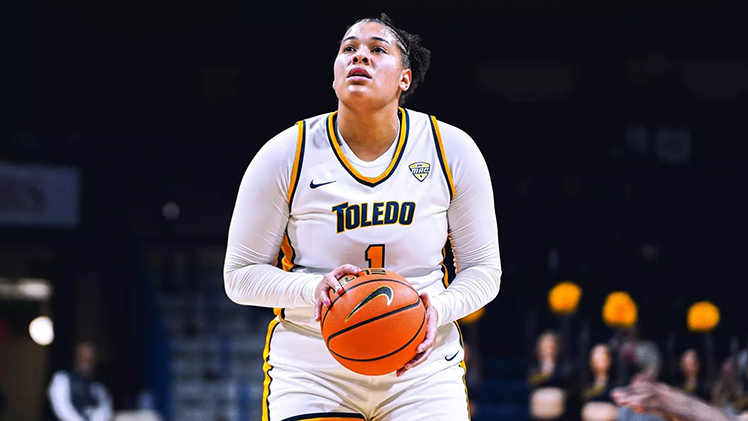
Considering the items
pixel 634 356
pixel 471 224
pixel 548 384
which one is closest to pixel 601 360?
pixel 548 384

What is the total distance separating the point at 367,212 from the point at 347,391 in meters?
0.55

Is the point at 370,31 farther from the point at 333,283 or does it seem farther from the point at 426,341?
the point at 426,341

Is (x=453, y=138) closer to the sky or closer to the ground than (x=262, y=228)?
closer to the sky

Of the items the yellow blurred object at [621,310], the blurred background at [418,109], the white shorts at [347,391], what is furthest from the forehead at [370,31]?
the blurred background at [418,109]

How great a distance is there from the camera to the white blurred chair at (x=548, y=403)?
394 inches

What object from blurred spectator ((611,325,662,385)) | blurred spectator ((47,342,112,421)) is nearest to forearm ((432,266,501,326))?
blurred spectator ((611,325,662,385))

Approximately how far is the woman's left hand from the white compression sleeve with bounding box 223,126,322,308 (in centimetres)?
40

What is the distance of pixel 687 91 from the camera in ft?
48.4

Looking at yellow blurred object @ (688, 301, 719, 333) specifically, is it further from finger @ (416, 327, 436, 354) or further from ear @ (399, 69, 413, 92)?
finger @ (416, 327, 436, 354)

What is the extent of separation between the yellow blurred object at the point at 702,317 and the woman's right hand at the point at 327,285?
11.1m

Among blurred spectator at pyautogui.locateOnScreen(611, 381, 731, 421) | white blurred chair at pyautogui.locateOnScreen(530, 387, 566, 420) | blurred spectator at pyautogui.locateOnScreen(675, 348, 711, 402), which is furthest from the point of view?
blurred spectator at pyautogui.locateOnScreen(675, 348, 711, 402)

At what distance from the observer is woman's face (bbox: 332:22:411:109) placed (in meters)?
3.20

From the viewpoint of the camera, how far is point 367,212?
3123mm

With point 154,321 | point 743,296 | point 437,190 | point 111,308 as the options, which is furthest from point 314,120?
point 743,296
